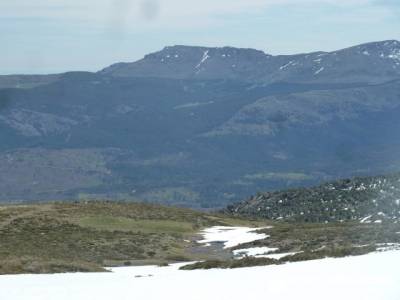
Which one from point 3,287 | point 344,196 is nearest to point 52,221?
point 3,287

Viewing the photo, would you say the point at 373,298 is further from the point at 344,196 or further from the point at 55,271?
the point at 344,196

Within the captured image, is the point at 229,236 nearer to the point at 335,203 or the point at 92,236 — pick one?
the point at 92,236

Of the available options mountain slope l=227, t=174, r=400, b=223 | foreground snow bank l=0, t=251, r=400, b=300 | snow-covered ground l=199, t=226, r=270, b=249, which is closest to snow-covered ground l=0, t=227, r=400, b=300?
foreground snow bank l=0, t=251, r=400, b=300

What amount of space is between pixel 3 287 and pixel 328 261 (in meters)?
13.7

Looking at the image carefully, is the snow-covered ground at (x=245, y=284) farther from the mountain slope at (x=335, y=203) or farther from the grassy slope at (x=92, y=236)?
Answer: the mountain slope at (x=335, y=203)

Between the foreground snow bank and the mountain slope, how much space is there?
52.8m

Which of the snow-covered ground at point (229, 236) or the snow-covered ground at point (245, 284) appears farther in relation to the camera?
→ the snow-covered ground at point (229, 236)

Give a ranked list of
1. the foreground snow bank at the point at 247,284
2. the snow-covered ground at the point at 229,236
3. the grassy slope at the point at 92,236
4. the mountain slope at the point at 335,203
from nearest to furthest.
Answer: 1. the foreground snow bank at the point at 247,284
2. the grassy slope at the point at 92,236
3. the snow-covered ground at the point at 229,236
4. the mountain slope at the point at 335,203

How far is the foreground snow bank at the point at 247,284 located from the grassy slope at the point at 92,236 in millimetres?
7499

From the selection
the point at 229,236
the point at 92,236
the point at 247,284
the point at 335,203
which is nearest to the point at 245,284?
the point at 247,284

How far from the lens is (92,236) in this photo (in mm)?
62594

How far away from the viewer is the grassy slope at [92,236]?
43.8m

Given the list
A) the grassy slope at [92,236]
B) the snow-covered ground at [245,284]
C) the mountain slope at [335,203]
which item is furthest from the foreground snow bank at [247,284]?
the mountain slope at [335,203]

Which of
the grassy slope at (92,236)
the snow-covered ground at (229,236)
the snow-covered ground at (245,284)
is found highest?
the snow-covered ground at (245,284)
